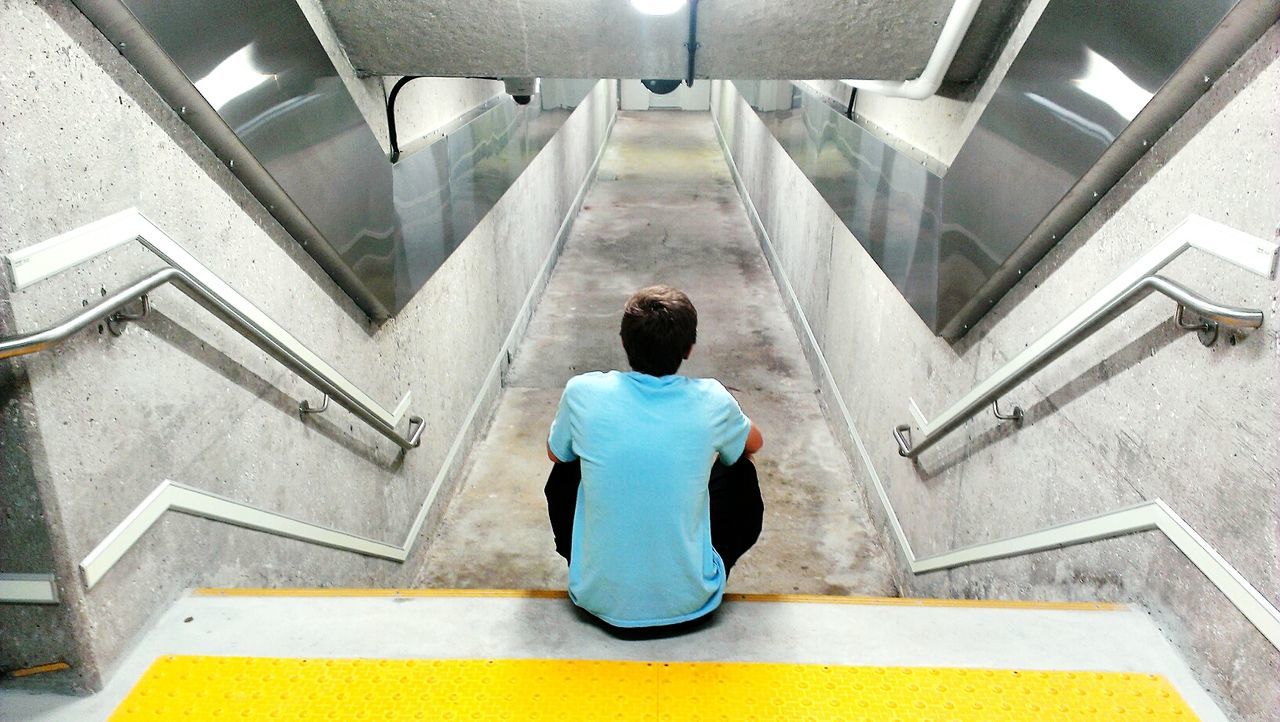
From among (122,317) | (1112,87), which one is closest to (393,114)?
(122,317)

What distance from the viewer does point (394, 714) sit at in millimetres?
1704

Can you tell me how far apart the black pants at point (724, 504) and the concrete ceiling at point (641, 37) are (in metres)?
1.52

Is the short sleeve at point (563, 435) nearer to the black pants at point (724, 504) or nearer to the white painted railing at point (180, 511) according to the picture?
the black pants at point (724, 504)

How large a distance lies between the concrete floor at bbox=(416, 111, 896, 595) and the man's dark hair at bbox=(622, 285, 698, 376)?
2142 mm

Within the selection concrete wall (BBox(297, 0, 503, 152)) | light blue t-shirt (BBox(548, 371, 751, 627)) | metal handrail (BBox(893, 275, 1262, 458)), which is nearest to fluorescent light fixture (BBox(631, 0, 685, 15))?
concrete wall (BBox(297, 0, 503, 152))

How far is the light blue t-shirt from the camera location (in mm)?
1856

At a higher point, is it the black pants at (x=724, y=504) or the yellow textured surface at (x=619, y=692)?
the black pants at (x=724, y=504)

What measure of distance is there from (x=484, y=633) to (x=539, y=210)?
5.60m

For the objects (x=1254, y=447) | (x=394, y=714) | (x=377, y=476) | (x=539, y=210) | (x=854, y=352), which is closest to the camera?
(x=1254, y=447)

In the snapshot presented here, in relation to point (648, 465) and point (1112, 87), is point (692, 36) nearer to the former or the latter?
point (1112, 87)

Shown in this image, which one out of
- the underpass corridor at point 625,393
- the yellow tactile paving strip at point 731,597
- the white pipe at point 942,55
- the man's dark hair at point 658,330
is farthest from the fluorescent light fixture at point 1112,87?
the yellow tactile paving strip at point 731,597

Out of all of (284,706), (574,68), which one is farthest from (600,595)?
(574,68)

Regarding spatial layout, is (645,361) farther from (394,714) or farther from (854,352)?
(854,352)

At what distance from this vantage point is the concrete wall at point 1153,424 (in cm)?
160
